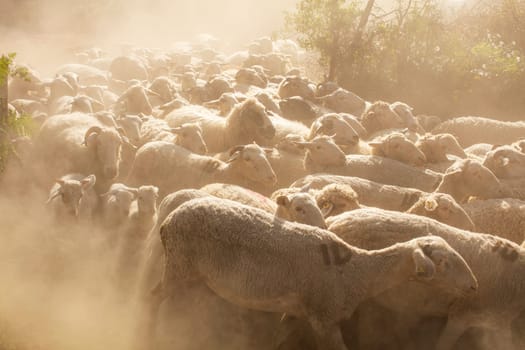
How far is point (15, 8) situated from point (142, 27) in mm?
7571

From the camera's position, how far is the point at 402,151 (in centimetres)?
808

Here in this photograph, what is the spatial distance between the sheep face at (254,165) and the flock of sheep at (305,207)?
0.02m

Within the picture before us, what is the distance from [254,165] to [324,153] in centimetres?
123

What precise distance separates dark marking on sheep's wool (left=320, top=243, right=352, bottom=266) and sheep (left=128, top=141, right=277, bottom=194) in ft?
8.55

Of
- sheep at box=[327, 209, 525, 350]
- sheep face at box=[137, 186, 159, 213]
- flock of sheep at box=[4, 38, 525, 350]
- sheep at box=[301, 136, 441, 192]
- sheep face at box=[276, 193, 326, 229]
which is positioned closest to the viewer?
flock of sheep at box=[4, 38, 525, 350]

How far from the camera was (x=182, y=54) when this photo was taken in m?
18.6

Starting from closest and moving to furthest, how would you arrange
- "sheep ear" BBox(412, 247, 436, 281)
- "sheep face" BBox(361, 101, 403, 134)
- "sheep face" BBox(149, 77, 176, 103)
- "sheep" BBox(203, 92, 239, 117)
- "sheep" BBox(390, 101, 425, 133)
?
1. "sheep ear" BBox(412, 247, 436, 281)
2. "sheep face" BBox(361, 101, 403, 134)
3. "sheep" BBox(390, 101, 425, 133)
4. "sheep" BBox(203, 92, 239, 117)
5. "sheep face" BBox(149, 77, 176, 103)

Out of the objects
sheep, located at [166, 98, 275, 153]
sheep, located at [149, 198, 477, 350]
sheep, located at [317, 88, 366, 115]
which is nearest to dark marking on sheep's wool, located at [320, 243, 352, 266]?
sheep, located at [149, 198, 477, 350]

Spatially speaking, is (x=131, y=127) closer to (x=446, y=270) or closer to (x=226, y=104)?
(x=226, y=104)

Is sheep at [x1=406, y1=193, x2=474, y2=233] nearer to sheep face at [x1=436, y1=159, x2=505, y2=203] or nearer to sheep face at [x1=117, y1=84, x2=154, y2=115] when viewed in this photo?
sheep face at [x1=436, y1=159, x2=505, y2=203]

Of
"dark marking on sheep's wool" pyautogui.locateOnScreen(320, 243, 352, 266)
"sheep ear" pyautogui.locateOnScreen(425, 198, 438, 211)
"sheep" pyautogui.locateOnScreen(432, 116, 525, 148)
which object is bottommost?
"sheep" pyautogui.locateOnScreen(432, 116, 525, 148)

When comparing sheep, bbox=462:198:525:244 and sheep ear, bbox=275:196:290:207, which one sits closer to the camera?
sheep ear, bbox=275:196:290:207

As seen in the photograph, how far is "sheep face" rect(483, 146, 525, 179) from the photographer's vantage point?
24.6 ft

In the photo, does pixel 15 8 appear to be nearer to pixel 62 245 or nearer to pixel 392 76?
pixel 392 76
